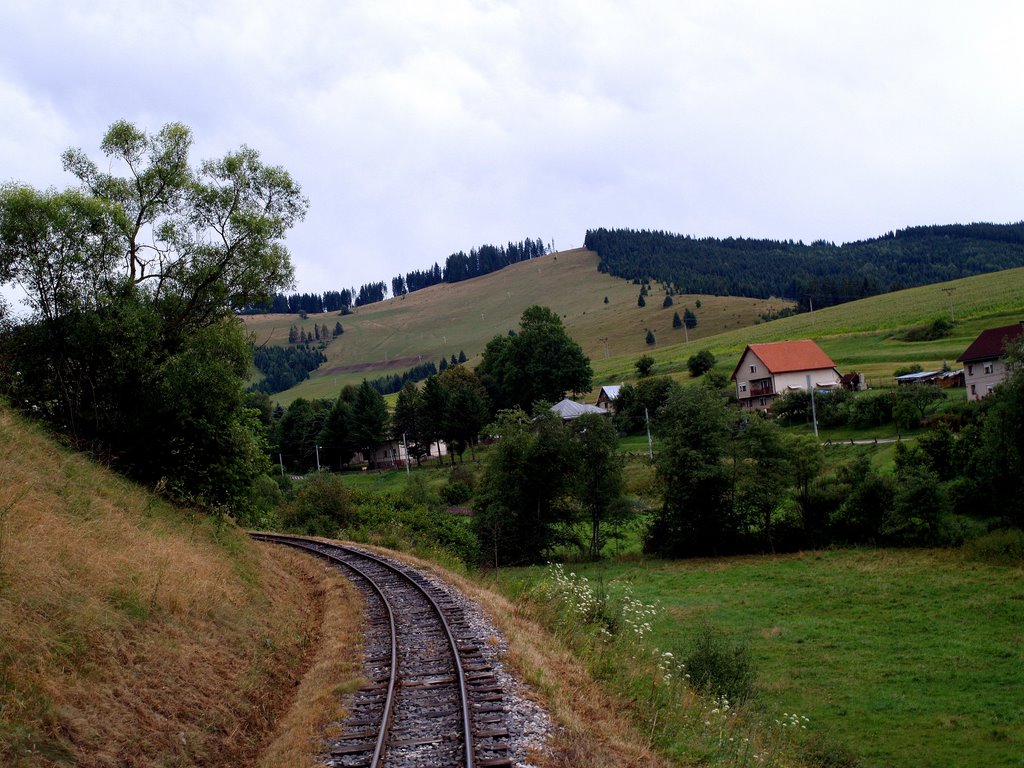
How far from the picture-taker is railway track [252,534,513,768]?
8844 mm

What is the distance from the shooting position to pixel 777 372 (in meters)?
83.0

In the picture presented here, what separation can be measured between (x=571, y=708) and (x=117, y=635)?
234 inches

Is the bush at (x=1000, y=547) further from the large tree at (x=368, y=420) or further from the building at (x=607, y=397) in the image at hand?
the large tree at (x=368, y=420)

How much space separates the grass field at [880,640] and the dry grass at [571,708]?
6.63 metres

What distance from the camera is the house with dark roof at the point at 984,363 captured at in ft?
206

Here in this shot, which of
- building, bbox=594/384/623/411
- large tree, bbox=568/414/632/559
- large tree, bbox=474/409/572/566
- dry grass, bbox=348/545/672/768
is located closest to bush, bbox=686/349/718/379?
building, bbox=594/384/623/411

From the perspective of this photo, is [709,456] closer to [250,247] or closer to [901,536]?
[901,536]

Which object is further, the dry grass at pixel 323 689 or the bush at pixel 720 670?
the bush at pixel 720 670

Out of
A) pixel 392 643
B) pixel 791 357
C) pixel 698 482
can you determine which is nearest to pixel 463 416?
pixel 791 357

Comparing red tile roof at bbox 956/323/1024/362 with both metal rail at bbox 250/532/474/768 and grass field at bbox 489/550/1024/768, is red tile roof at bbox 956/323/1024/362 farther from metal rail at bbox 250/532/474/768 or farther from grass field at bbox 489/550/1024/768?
metal rail at bbox 250/532/474/768

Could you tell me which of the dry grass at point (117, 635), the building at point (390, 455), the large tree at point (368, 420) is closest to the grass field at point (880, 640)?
the dry grass at point (117, 635)

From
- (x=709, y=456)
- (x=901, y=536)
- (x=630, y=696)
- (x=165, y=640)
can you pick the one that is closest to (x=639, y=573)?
(x=709, y=456)

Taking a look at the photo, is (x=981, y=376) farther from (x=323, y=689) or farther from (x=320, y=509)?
(x=323, y=689)

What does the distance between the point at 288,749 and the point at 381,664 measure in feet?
11.4
